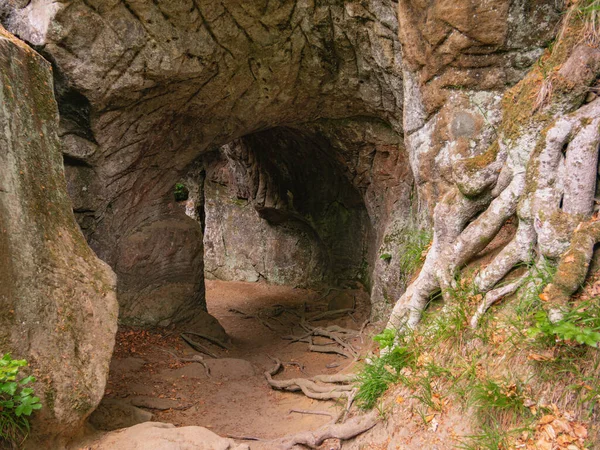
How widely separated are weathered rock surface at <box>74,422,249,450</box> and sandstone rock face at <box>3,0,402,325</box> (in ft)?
10.2

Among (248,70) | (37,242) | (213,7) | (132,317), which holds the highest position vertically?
(213,7)

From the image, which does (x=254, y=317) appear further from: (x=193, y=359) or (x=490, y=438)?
(x=490, y=438)

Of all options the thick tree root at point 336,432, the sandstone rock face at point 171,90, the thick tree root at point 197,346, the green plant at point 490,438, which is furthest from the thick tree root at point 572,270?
the thick tree root at point 197,346

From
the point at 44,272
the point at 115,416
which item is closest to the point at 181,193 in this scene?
the point at 115,416

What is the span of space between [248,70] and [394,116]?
1.80 m

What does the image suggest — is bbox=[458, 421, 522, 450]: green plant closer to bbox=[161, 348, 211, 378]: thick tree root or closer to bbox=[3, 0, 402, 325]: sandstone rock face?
bbox=[161, 348, 211, 378]: thick tree root

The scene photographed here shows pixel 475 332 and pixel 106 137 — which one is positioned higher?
pixel 106 137

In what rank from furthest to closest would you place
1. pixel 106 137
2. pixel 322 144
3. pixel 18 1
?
pixel 322 144
pixel 106 137
pixel 18 1

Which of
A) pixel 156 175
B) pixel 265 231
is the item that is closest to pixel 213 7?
pixel 156 175

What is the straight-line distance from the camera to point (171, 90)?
5008 mm

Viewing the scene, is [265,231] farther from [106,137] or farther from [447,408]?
[447,408]

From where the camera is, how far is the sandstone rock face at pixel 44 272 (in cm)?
244

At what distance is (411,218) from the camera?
570 cm

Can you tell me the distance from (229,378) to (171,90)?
3144mm
